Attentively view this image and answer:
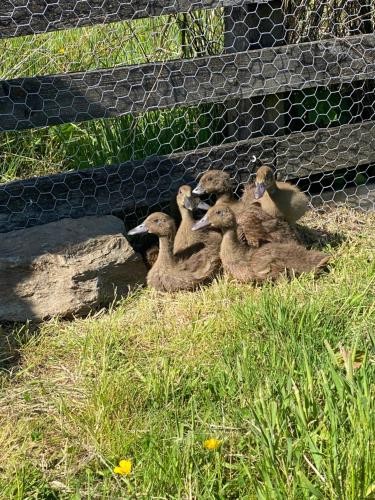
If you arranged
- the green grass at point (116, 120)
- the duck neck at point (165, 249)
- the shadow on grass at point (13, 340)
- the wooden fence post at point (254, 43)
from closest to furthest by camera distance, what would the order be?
the shadow on grass at point (13, 340)
the duck neck at point (165, 249)
the wooden fence post at point (254, 43)
the green grass at point (116, 120)

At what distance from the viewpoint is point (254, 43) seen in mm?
5480

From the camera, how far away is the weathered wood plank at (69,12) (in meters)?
4.69

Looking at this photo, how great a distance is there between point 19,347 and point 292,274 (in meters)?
1.55

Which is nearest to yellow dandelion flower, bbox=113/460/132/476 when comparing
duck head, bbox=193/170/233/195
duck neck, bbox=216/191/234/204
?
duck head, bbox=193/170/233/195

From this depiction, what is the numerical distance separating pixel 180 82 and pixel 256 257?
113 cm

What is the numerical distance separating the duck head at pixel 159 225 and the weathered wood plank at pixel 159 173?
0.91 feet

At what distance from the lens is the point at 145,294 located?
201 inches

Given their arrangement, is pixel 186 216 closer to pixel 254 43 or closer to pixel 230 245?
pixel 230 245

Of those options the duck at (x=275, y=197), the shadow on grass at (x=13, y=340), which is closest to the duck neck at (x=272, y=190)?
the duck at (x=275, y=197)

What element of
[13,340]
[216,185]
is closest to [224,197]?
[216,185]

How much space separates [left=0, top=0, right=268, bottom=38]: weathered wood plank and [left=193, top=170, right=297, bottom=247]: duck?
39.6 inches

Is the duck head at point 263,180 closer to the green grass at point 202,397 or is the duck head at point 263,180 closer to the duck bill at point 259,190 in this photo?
the duck bill at point 259,190

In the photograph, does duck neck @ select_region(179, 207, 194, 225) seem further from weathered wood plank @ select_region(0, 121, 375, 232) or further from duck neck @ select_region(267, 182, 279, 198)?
duck neck @ select_region(267, 182, 279, 198)

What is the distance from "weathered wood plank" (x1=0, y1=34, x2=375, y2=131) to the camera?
494 cm
